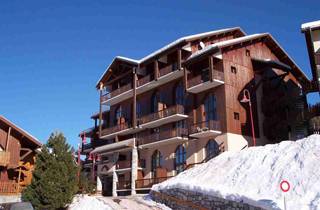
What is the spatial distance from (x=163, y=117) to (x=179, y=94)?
260 cm

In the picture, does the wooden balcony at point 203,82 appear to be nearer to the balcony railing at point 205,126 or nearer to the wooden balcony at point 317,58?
the balcony railing at point 205,126

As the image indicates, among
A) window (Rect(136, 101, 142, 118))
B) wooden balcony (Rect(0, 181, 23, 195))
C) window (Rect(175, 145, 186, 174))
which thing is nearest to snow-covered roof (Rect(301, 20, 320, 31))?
window (Rect(175, 145, 186, 174))

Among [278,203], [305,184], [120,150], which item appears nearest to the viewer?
[278,203]

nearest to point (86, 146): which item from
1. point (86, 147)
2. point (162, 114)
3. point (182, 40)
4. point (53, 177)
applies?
point (86, 147)

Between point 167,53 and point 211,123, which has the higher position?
point 167,53

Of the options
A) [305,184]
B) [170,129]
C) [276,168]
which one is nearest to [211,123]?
[170,129]

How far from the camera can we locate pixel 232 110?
29.4m

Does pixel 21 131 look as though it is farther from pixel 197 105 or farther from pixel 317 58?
pixel 317 58

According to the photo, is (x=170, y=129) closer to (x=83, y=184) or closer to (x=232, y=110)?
(x=232, y=110)

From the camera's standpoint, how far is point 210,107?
100 feet

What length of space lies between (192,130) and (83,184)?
10.4m

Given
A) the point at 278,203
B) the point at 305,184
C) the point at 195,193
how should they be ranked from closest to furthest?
1. the point at 278,203
2. the point at 305,184
3. the point at 195,193

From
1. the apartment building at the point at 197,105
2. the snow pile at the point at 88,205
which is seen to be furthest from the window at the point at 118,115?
the snow pile at the point at 88,205

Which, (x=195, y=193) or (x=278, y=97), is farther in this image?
(x=278, y=97)
